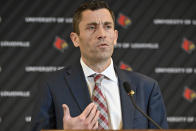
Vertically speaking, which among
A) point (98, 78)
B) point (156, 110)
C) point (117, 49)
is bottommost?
point (156, 110)

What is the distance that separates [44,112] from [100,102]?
0.37 m

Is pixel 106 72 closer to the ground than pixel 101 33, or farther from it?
closer to the ground

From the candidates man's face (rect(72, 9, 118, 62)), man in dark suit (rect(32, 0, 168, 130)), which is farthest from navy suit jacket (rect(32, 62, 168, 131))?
man's face (rect(72, 9, 118, 62))

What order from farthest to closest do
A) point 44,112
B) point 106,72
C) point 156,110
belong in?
point 106,72
point 156,110
point 44,112

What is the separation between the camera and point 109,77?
92.5 inches

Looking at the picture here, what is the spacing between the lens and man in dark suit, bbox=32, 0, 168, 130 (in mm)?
2168

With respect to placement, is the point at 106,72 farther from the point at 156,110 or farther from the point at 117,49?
the point at 117,49

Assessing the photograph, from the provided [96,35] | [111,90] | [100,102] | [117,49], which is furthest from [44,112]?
[117,49]

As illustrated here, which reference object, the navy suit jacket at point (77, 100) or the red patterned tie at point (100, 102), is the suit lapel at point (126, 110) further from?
the red patterned tie at point (100, 102)

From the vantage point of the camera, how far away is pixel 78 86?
2.26m

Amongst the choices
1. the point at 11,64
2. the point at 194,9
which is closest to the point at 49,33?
the point at 11,64

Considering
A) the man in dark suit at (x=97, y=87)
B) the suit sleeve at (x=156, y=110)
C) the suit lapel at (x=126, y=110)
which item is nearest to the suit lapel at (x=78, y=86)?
the man in dark suit at (x=97, y=87)

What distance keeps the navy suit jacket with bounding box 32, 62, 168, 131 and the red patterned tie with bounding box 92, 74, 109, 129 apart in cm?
6

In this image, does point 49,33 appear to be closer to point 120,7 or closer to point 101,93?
point 120,7
